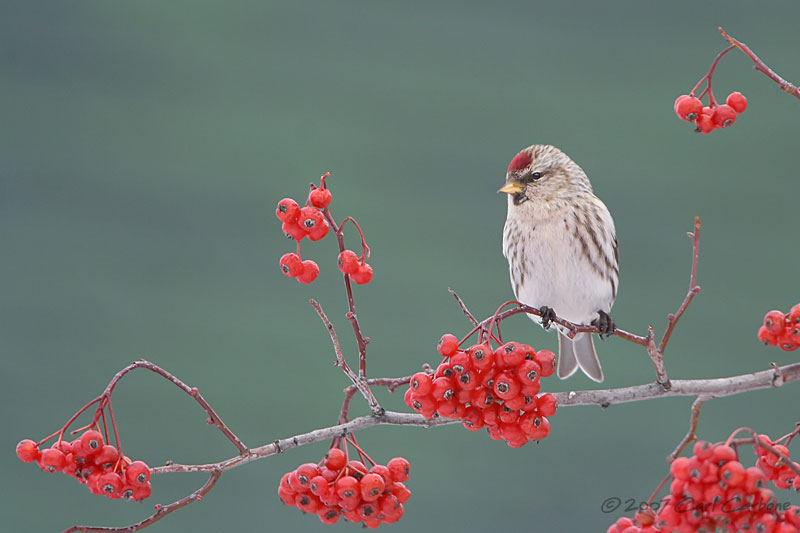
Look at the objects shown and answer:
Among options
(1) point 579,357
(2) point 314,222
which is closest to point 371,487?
(2) point 314,222

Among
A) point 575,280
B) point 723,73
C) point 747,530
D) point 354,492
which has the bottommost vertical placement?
point 747,530

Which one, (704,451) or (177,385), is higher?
(177,385)

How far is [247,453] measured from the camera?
0.70m

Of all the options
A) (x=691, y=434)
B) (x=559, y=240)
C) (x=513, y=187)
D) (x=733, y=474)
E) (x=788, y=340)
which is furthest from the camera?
(x=559, y=240)

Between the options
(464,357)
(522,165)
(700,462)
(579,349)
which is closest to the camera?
(700,462)

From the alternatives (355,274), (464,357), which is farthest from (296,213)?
(464,357)

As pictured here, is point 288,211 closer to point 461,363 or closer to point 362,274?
point 362,274

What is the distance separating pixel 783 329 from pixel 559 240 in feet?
1.36

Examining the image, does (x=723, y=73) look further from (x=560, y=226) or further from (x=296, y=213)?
(x=296, y=213)

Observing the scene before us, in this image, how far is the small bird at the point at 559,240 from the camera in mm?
1036

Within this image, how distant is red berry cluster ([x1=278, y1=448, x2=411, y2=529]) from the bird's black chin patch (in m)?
0.46

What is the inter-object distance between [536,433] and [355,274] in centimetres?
20

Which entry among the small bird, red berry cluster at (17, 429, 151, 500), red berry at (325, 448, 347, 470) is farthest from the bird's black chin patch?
red berry cluster at (17, 429, 151, 500)

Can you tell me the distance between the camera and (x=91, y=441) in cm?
67
